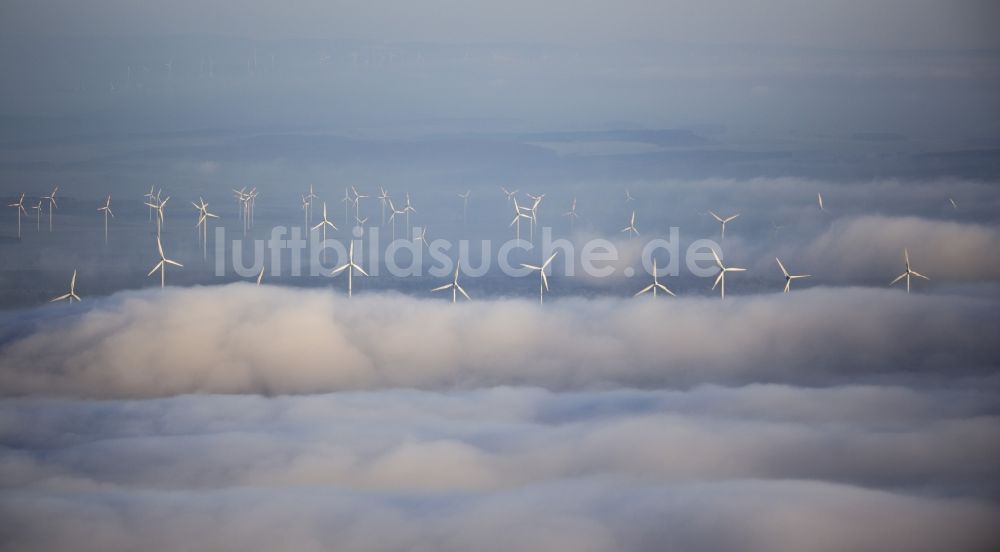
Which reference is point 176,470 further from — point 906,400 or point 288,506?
point 906,400

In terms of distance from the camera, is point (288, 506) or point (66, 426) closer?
point (288, 506)

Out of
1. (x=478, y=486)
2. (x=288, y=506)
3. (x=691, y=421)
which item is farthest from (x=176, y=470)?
(x=691, y=421)

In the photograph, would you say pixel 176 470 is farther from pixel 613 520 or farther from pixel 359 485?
pixel 613 520

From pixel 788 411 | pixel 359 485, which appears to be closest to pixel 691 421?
pixel 788 411

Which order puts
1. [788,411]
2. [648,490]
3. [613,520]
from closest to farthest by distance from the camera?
[613,520]
[648,490]
[788,411]

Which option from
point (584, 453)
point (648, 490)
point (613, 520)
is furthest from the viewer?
point (584, 453)

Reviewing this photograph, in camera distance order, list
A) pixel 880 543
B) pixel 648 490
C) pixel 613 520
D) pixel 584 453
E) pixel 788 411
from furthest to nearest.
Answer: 1. pixel 788 411
2. pixel 584 453
3. pixel 648 490
4. pixel 613 520
5. pixel 880 543

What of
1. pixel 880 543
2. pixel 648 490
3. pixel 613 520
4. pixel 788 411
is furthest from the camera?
pixel 788 411

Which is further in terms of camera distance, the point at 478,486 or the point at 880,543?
the point at 478,486
